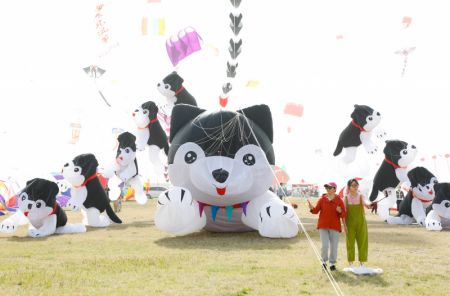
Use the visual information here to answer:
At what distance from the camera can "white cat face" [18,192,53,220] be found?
10305 mm

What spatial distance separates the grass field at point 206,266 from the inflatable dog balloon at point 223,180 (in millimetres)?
409

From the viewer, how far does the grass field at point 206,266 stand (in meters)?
5.05

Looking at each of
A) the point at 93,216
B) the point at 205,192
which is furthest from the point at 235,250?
the point at 93,216

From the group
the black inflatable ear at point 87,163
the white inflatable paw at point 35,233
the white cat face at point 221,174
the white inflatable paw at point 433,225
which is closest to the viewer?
the white cat face at point 221,174

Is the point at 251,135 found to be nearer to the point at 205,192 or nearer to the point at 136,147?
the point at 205,192

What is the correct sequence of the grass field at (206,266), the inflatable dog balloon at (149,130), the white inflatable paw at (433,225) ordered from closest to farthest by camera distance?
the grass field at (206,266), the white inflatable paw at (433,225), the inflatable dog balloon at (149,130)

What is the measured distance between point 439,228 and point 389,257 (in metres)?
5.36

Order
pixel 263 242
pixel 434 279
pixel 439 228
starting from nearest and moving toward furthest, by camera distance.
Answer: pixel 434 279 → pixel 263 242 → pixel 439 228

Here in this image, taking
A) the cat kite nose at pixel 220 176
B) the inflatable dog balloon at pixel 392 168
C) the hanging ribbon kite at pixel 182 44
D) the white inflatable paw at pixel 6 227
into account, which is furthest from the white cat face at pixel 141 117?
the inflatable dog balloon at pixel 392 168

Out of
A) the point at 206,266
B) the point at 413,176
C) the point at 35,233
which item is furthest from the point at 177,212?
the point at 413,176

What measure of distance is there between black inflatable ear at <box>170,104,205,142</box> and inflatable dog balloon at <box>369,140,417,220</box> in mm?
7297

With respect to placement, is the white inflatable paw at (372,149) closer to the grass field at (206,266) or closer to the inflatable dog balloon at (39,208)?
the grass field at (206,266)

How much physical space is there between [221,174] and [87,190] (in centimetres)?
542

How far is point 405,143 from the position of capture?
14.4 meters
